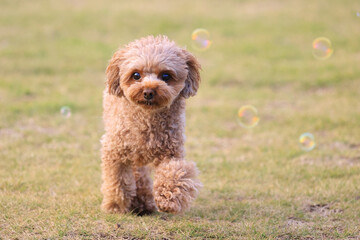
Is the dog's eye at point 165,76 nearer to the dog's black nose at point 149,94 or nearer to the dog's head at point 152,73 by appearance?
the dog's head at point 152,73

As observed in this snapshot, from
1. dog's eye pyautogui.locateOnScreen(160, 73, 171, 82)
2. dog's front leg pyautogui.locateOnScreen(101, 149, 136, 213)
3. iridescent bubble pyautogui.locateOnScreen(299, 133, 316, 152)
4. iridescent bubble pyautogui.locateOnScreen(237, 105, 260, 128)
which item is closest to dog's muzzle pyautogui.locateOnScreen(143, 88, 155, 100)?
dog's eye pyautogui.locateOnScreen(160, 73, 171, 82)

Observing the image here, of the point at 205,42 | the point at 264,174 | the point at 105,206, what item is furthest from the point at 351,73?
the point at 105,206

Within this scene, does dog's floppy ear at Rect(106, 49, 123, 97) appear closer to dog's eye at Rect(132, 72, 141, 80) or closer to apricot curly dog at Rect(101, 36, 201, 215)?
apricot curly dog at Rect(101, 36, 201, 215)

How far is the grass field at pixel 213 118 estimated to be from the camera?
5285mm

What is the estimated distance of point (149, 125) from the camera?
5008 millimetres

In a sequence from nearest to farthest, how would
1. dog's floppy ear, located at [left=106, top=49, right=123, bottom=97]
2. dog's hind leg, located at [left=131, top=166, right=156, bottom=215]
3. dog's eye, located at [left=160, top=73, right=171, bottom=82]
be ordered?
dog's eye, located at [left=160, top=73, right=171, bottom=82] → dog's floppy ear, located at [left=106, top=49, right=123, bottom=97] → dog's hind leg, located at [left=131, top=166, right=156, bottom=215]

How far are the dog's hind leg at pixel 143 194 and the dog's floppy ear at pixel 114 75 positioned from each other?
1.01 meters

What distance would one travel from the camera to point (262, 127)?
9422 mm

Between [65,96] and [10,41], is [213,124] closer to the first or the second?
[65,96]

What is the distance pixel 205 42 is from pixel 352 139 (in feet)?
9.08

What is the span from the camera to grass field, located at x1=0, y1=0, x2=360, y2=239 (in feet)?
17.3

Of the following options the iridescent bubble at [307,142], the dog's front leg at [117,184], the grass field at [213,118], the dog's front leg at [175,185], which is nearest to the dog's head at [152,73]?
the dog's front leg at [175,185]

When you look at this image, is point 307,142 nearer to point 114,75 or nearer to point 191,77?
point 191,77

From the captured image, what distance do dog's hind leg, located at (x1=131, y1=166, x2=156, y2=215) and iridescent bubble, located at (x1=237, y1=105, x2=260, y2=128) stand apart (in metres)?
3.75
